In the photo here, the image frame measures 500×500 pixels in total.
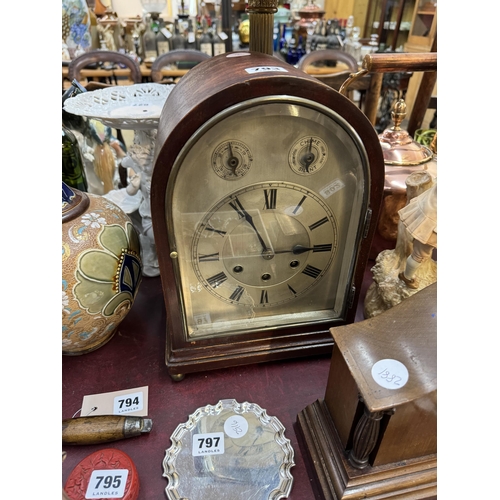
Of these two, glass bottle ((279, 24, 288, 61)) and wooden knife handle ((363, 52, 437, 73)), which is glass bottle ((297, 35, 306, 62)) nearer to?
glass bottle ((279, 24, 288, 61))

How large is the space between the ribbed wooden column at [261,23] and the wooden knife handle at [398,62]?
23 centimetres

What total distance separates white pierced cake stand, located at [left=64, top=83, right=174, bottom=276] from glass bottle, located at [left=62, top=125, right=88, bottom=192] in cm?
11

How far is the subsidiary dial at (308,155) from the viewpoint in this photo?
679 millimetres

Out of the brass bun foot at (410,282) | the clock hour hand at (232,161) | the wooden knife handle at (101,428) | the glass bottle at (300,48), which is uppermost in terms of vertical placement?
the clock hour hand at (232,161)

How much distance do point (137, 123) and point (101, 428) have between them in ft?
2.15

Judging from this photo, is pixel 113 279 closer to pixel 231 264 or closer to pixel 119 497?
pixel 231 264

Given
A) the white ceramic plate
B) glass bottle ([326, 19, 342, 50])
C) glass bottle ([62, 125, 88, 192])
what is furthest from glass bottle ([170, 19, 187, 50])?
glass bottle ([62, 125, 88, 192])

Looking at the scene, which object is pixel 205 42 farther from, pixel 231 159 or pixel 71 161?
pixel 231 159

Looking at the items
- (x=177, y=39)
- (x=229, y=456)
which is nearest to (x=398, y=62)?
(x=229, y=456)

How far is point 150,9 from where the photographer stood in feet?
9.49

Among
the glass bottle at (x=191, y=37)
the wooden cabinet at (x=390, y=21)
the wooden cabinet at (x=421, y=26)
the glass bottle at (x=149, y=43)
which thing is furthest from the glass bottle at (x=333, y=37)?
the glass bottle at (x=149, y=43)

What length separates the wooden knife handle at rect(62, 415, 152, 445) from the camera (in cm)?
74

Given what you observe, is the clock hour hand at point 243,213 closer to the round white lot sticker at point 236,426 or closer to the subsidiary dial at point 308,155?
the subsidiary dial at point 308,155

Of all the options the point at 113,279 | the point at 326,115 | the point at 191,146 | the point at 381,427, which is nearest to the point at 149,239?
the point at 113,279
